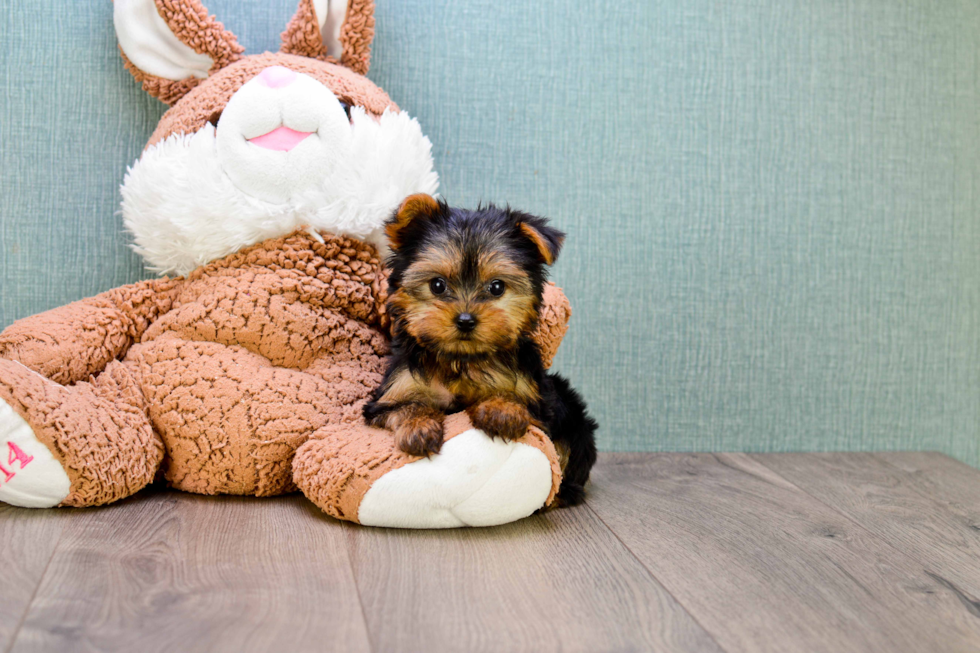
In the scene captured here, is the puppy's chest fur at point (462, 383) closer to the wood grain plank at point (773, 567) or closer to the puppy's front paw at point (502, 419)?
the puppy's front paw at point (502, 419)

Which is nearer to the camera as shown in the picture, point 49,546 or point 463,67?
point 49,546

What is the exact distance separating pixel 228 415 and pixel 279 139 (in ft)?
2.30

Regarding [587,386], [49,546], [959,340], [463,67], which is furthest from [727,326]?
[49,546]

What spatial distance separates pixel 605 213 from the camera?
262 cm

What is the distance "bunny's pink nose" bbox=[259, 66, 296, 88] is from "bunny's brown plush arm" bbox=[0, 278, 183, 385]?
0.59 meters

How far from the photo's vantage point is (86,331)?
6.72ft

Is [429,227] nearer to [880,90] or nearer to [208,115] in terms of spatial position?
[208,115]

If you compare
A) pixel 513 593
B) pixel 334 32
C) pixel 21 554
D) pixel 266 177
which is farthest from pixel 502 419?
pixel 334 32

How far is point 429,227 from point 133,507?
96 cm

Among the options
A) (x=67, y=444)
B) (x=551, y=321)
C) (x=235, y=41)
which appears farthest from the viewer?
(x=235, y=41)

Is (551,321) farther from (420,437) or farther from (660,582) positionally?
(660,582)

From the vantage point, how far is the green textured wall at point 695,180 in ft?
7.92

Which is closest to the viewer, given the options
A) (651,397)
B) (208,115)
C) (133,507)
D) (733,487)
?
(133,507)

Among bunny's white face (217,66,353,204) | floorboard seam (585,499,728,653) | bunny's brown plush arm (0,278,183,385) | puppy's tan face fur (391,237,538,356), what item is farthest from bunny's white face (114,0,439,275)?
floorboard seam (585,499,728,653)
